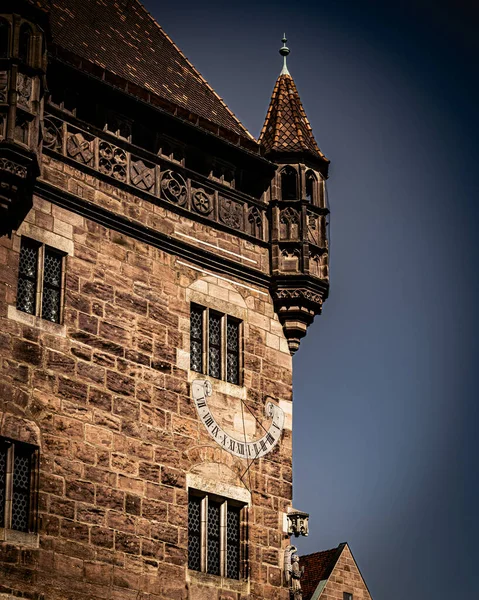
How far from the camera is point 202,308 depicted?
30469 mm

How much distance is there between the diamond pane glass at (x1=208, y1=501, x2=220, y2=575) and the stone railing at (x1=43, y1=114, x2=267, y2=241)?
17.3ft

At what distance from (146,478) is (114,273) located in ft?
11.4

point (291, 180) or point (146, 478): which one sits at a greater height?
point (291, 180)

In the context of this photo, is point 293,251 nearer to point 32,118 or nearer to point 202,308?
point 202,308

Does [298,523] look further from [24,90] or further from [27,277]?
[24,90]

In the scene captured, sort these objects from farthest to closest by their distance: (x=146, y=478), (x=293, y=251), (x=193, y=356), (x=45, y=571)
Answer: (x=293, y=251)
(x=193, y=356)
(x=146, y=478)
(x=45, y=571)

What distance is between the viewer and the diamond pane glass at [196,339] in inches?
1182

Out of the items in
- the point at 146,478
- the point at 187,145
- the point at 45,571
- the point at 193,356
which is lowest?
the point at 45,571

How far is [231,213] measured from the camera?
31609 millimetres

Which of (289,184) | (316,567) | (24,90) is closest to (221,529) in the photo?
(289,184)

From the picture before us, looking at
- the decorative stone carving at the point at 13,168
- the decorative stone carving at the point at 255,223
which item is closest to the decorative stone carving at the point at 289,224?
the decorative stone carving at the point at 255,223

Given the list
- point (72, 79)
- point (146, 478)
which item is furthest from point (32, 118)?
point (146, 478)

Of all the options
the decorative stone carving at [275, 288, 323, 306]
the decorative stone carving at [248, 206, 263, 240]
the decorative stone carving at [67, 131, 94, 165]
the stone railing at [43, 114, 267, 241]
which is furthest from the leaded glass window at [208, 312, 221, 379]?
the decorative stone carving at [67, 131, 94, 165]

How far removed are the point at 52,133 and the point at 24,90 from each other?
1332 millimetres
